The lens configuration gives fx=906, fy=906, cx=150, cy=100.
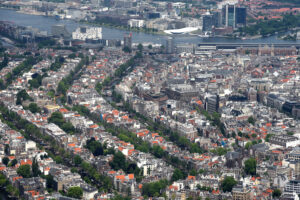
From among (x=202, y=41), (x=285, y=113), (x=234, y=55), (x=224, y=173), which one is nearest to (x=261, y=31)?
(x=202, y=41)

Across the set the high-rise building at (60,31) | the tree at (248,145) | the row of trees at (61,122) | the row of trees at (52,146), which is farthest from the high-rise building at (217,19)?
the tree at (248,145)

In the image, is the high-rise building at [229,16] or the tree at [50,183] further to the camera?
the high-rise building at [229,16]

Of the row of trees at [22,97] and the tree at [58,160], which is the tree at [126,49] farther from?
the tree at [58,160]

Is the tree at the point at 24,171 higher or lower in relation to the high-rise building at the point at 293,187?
higher

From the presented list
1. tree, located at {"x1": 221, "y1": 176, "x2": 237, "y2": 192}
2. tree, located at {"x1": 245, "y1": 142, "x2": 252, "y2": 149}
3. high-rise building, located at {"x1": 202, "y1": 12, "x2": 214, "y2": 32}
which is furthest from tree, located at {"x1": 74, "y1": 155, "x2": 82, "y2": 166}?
high-rise building, located at {"x1": 202, "y1": 12, "x2": 214, "y2": 32}

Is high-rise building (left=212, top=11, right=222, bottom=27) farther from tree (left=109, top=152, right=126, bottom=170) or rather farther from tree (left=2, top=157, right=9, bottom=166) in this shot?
tree (left=2, top=157, right=9, bottom=166)

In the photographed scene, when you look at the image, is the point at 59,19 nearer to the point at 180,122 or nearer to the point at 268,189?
the point at 180,122

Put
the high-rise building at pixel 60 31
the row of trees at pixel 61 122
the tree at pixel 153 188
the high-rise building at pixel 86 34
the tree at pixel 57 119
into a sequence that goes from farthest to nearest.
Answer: the high-rise building at pixel 60 31 → the high-rise building at pixel 86 34 → the tree at pixel 57 119 → the row of trees at pixel 61 122 → the tree at pixel 153 188
